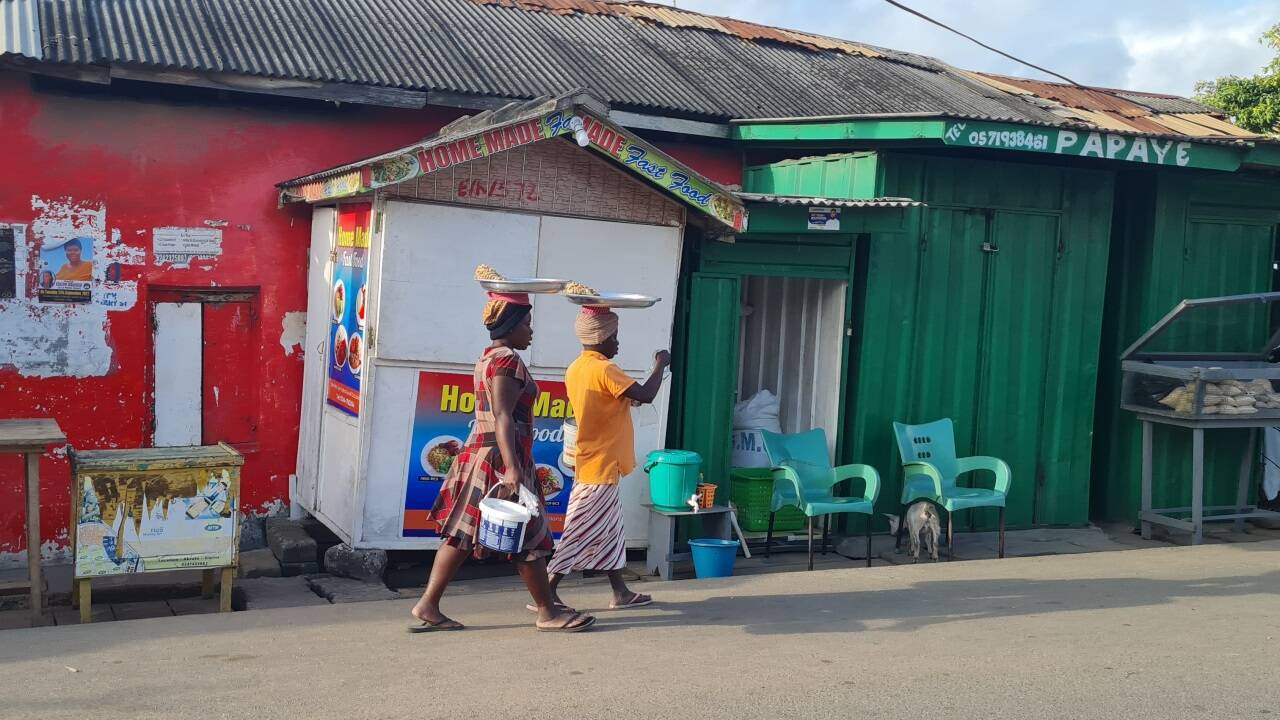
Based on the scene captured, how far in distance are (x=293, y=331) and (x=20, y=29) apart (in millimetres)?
2550

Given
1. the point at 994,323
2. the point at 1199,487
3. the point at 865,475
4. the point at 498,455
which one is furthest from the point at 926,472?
the point at 498,455

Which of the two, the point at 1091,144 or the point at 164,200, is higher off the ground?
the point at 1091,144

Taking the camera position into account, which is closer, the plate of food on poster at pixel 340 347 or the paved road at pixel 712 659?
the paved road at pixel 712 659

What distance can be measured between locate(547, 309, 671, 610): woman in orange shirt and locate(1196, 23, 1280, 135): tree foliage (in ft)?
58.3

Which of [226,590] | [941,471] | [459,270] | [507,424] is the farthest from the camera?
[941,471]

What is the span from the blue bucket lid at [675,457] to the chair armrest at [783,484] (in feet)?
2.60

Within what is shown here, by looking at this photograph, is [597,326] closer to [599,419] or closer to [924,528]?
[599,419]

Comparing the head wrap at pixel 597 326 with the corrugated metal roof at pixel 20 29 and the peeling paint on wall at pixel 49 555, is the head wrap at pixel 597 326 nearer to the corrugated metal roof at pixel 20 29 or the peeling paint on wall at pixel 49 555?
the corrugated metal roof at pixel 20 29

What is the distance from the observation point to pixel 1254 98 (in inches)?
822

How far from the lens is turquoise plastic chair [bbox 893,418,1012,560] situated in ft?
27.4

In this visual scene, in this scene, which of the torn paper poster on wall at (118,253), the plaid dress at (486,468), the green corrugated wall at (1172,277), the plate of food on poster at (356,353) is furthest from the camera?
the green corrugated wall at (1172,277)

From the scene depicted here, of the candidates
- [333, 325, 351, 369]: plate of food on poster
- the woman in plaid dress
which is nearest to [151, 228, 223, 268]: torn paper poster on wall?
[333, 325, 351, 369]: plate of food on poster

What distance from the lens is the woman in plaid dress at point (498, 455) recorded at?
5.60 metres

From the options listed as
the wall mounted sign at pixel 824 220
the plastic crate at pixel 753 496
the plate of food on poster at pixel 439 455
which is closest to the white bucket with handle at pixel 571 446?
the plate of food on poster at pixel 439 455
